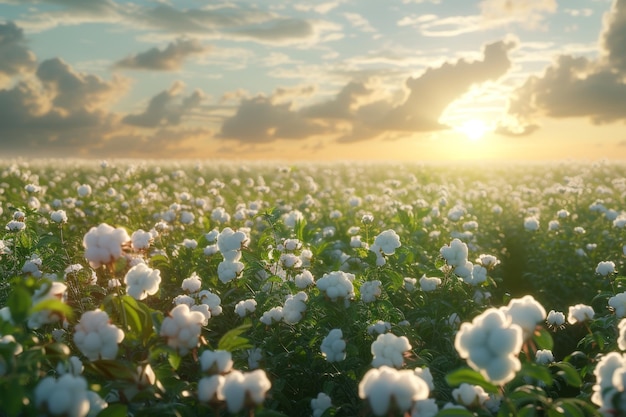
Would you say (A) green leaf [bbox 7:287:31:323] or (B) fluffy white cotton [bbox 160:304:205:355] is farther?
(B) fluffy white cotton [bbox 160:304:205:355]

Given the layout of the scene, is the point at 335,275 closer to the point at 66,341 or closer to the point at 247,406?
the point at 247,406

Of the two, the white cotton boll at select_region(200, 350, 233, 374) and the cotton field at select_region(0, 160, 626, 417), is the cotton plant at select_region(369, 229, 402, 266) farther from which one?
the white cotton boll at select_region(200, 350, 233, 374)

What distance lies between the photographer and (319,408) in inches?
121

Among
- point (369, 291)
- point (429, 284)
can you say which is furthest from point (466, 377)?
point (429, 284)

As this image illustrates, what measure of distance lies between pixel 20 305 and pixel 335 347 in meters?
1.67

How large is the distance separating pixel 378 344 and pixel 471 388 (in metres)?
0.46

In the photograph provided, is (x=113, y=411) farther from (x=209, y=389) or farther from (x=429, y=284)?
(x=429, y=284)

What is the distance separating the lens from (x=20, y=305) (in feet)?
6.78

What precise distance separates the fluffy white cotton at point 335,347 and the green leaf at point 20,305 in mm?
1640

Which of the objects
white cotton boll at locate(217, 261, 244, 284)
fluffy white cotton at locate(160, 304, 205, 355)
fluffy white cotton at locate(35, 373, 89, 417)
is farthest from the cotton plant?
fluffy white cotton at locate(35, 373, 89, 417)

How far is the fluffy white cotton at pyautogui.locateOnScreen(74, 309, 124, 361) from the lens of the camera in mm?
2455

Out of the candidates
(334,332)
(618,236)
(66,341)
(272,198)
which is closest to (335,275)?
(334,332)

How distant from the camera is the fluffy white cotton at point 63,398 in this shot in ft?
6.68

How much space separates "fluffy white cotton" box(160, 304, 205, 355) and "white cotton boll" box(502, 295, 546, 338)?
52.4 inches
